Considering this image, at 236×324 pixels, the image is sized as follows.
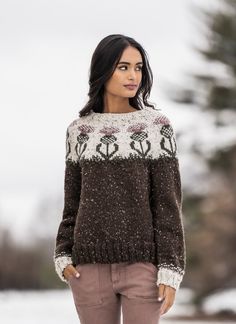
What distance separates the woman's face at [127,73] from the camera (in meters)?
2.82

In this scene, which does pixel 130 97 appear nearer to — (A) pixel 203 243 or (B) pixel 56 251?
(B) pixel 56 251

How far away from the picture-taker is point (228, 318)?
1472cm

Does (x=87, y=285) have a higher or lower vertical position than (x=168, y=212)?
lower

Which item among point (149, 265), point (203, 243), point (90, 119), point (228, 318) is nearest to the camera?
point (149, 265)

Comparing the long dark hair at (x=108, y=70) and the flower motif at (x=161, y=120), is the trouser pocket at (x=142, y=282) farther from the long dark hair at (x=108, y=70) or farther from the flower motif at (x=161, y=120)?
A: the long dark hair at (x=108, y=70)

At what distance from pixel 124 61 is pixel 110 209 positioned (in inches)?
18.7

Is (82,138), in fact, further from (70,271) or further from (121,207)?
(70,271)

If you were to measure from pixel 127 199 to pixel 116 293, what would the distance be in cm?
29

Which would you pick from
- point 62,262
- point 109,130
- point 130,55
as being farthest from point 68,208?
point 130,55

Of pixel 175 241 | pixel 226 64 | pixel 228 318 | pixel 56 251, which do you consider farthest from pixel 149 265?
pixel 226 64

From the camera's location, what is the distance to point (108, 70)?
2830 millimetres

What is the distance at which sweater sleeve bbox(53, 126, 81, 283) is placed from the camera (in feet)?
9.26

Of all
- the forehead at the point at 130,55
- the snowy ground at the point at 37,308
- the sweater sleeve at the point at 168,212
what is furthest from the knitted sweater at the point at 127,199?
the snowy ground at the point at 37,308

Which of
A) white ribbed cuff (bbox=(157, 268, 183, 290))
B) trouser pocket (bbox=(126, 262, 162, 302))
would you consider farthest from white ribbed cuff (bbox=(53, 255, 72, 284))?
white ribbed cuff (bbox=(157, 268, 183, 290))
